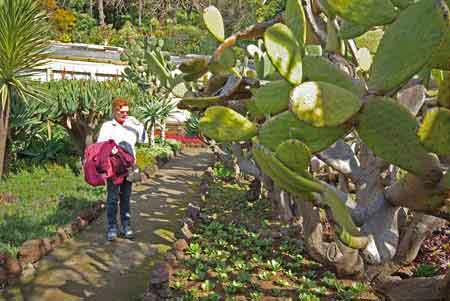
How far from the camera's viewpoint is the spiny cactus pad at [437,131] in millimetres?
909

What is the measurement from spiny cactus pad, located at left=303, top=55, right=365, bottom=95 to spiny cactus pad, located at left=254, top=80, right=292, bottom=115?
124 millimetres

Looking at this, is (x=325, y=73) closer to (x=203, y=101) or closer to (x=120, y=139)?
(x=203, y=101)

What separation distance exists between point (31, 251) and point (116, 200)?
0.82 metres

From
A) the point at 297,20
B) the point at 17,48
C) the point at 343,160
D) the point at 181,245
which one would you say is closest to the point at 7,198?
the point at 17,48

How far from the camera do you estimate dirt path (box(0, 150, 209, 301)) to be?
118 inches

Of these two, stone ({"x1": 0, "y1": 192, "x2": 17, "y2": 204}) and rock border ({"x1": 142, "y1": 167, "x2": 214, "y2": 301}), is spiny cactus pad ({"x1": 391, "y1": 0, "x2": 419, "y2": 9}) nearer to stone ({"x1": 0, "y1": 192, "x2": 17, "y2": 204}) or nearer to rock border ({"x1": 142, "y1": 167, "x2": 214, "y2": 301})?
rock border ({"x1": 142, "y1": 167, "x2": 214, "y2": 301})

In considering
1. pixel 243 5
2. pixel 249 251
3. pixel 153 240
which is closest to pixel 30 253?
pixel 153 240

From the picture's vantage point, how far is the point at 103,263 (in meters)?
3.58

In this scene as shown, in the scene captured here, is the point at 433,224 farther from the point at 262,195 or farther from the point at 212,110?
the point at 262,195

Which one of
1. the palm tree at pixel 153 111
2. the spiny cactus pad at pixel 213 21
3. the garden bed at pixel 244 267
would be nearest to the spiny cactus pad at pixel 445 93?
the spiny cactus pad at pixel 213 21

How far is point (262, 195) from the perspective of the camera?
20.0ft

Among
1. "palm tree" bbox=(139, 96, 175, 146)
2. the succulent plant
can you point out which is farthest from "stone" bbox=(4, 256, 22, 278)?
"palm tree" bbox=(139, 96, 175, 146)

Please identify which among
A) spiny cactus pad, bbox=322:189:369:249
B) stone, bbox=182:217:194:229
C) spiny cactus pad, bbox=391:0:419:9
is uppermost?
spiny cactus pad, bbox=391:0:419:9

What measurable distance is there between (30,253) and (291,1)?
2914mm
